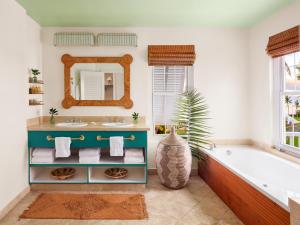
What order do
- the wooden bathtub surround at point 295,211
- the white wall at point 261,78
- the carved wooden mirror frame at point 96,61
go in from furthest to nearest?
the carved wooden mirror frame at point 96,61 → the white wall at point 261,78 → the wooden bathtub surround at point 295,211

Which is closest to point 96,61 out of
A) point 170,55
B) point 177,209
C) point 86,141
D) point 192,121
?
point 170,55

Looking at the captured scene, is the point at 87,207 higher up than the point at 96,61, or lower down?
lower down

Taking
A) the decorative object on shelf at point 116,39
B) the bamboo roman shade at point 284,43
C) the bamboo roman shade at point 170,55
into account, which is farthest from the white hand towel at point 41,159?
the bamboo roman shade at point 284,43

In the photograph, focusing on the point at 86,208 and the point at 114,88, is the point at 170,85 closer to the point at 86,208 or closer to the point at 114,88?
the point at 114,88

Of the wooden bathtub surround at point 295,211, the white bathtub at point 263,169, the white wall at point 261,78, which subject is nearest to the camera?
the wooden bathtub surround at point 295,211

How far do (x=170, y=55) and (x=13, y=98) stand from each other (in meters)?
2.20

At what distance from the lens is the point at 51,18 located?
340cm

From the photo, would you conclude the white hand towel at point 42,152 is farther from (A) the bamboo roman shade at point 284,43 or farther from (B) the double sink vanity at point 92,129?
(A) the bamboo roman shade at point 284,43

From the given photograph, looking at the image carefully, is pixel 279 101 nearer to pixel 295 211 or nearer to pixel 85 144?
pixel 295 211

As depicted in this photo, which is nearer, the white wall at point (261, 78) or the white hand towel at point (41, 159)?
the white hand towel at point (41, 159)

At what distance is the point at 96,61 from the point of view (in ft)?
12.3

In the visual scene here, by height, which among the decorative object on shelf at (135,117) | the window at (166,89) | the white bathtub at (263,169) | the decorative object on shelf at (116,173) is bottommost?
the decorative object on shelf at (116,173)

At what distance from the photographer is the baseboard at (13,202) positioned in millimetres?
2523

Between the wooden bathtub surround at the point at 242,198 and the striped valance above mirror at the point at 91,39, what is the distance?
82.3 inches
